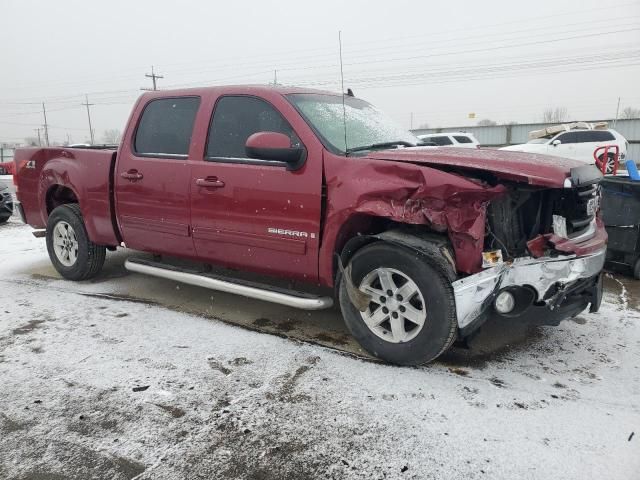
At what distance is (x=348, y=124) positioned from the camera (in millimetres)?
3908

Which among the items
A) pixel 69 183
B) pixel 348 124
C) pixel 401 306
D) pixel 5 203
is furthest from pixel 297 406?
pixel 5 203

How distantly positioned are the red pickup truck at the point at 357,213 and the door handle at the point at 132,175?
10mm

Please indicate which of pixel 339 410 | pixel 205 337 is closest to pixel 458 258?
pixel 339 410

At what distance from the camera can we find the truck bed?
15.5 ft

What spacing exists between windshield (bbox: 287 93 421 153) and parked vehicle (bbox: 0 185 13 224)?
7726 mm

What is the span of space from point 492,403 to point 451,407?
24cm

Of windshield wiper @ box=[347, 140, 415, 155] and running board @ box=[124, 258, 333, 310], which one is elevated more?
windshield wiper @ box=[347, 140, 415, 155]

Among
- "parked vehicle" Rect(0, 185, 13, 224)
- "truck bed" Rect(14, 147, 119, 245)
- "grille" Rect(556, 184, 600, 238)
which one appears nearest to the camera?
"grille" Rect(556, 184, 600, 238)

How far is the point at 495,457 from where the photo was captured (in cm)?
230

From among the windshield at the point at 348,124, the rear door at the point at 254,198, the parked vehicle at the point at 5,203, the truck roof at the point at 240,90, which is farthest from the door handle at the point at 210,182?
Result: the parked vehicle at the point at 5,203

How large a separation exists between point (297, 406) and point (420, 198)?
1377mm

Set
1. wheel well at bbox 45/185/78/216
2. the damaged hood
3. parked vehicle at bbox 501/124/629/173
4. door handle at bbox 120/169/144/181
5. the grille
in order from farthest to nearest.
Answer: parked vehicle at bbox 501/124/629/173 → wheel well at bbox 45/185/78/216 → door handle at bbox 120/169/144/181 → the grille → the damaged hood

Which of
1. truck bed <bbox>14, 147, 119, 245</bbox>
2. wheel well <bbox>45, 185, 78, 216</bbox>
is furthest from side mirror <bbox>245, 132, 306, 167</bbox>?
wheel well <bbox>45, 185, 78, 216</bbox>

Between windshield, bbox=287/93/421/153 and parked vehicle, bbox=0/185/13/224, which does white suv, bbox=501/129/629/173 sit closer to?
windshield, bbox=287/93/421/153
